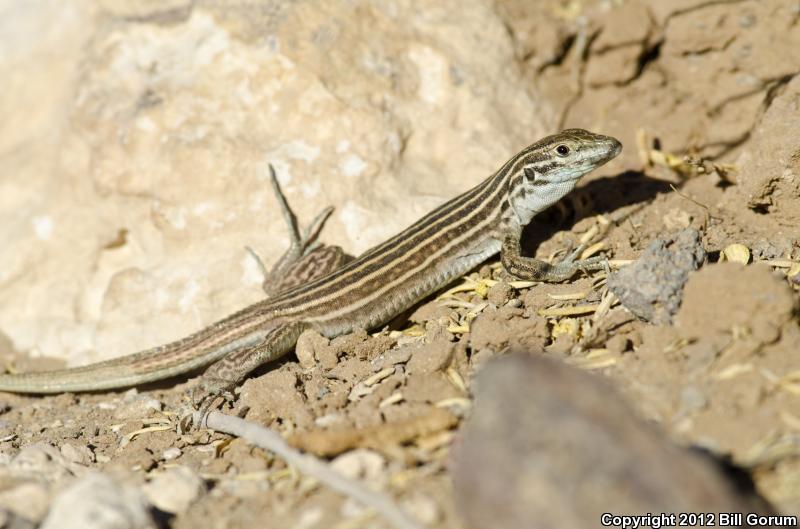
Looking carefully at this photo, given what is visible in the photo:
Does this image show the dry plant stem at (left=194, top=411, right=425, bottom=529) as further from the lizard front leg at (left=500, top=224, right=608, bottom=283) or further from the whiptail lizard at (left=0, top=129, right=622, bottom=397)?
the lizard front leg at (left=500, top=224, right=608, bottom=283)

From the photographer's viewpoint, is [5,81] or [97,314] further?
[5,81]

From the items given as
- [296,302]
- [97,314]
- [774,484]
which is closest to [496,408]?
[774,484]

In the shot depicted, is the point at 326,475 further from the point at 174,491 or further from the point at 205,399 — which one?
the point at 205,399

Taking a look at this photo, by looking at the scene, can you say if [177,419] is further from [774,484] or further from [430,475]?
[774,484]

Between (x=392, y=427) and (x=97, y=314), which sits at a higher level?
(x=97, y=314)

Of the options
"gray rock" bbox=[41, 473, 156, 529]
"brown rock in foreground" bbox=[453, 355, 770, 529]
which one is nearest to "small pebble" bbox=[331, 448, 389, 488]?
"brown rock in foreground" bbox=[453, 355, 770, 529]
